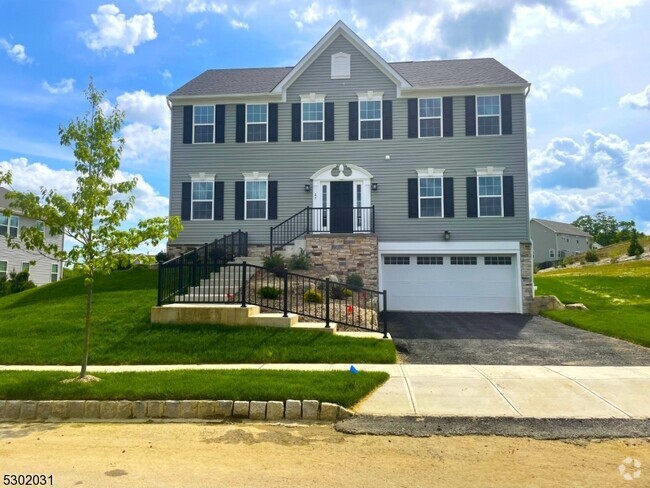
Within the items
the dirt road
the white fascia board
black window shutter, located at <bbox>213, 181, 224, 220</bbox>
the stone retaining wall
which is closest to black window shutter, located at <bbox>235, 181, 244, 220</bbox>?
black window shutter, located at <bbox>213, 181, 224, 220</bbox>

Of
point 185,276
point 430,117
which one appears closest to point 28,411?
A: point 185,276

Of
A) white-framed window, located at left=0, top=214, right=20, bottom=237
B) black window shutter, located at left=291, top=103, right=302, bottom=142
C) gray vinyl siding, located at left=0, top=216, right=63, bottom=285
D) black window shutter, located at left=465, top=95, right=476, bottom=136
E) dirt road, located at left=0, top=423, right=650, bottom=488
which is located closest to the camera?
dirt road, located at left=0, top=423, right=650, bottom=488

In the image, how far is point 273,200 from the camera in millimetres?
18531

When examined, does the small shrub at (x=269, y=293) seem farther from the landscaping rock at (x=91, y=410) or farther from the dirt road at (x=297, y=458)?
the dirt road at (x=297, y=458)

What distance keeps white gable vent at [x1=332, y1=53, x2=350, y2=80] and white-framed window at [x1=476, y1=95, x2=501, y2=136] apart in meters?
5.06

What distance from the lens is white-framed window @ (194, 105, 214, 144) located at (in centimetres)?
1922

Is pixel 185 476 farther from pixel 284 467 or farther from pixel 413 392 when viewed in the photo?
pixel 413 392

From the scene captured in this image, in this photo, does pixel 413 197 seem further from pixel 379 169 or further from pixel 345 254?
pixel 345 254

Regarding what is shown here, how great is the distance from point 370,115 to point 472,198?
4947 mm

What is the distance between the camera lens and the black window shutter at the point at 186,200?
61.7 ft

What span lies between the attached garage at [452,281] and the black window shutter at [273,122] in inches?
244

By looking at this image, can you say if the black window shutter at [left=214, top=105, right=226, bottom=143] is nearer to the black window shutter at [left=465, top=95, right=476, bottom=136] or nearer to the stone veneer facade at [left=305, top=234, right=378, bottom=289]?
the stone veneer facade at [left=305, top=234, right=378, bottom=289]

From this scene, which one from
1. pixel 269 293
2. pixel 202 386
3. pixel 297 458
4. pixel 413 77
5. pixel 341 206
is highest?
pixel 413 77

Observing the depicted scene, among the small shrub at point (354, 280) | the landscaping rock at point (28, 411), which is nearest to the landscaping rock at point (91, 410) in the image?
the landscaping rock at point (28, 411)
